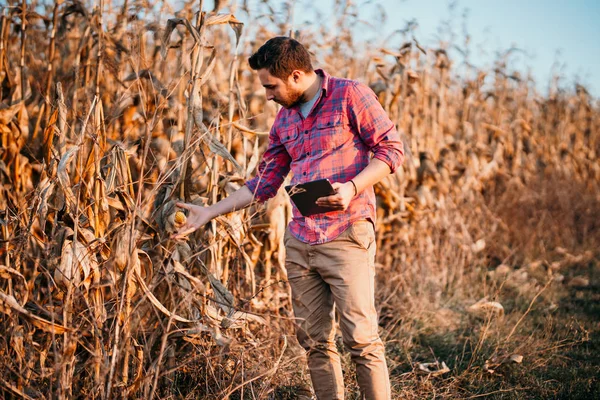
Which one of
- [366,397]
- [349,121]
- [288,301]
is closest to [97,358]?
[366,397]

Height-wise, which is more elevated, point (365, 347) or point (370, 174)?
point (370, 174)

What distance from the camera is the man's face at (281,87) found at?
88.2 inches

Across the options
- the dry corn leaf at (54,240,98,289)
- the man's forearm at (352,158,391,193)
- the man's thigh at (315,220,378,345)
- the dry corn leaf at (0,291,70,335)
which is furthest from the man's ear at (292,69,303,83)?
the dry corn leaf at (0,291,70,335)

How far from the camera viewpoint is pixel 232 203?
2434mm

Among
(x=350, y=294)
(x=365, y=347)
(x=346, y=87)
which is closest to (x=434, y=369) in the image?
(x=365, y=347)

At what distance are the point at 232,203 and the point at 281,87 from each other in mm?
549

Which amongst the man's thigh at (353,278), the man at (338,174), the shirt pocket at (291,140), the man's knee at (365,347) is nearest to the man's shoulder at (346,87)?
the man at (338,174)

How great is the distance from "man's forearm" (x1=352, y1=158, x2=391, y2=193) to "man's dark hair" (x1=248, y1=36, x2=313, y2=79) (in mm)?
485

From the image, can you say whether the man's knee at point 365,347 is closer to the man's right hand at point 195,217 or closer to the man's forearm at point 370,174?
the man's forearm at point 370,174

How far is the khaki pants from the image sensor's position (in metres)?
2.25

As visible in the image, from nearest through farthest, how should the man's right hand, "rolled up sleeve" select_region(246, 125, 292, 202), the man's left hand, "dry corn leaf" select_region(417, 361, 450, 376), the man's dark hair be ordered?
1. the man's left hand
2. the man's dark hair
3. the man's right hand
4. "rolled up sleeve" select_region(246, 125, 292, 202)
5. "dry corn leaf" select_region(417, 361, 450, 376)

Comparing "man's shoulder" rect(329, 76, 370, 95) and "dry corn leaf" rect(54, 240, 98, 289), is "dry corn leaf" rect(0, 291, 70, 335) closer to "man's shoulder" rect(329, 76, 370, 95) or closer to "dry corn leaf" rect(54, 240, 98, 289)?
"dry corn leaf" rect(54, 240, 98, 289)

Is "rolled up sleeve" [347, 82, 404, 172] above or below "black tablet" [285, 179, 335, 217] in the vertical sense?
above

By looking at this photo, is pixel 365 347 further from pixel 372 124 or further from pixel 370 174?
pixel 372 124
